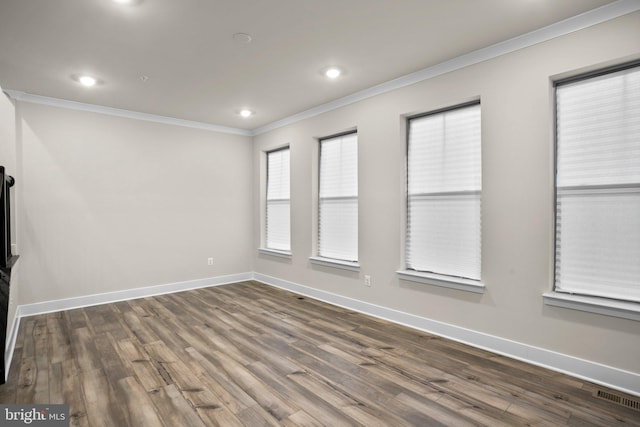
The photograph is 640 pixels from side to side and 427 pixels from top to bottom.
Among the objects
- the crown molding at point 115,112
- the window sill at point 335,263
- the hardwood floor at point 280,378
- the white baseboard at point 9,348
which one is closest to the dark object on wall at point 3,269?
the white baseboard at point 9,348

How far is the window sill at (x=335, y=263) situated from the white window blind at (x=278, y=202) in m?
0.85

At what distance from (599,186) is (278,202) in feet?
14.0

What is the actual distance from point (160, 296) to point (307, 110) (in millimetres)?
3472

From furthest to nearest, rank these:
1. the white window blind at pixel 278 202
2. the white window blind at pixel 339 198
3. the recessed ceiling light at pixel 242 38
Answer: the white window blind at pixel 278 202 < the white window blind at pixel 339 198 < the recessed ceiling light at pixel 242 38

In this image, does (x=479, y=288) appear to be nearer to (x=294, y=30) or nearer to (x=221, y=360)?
(x=221, y=360)

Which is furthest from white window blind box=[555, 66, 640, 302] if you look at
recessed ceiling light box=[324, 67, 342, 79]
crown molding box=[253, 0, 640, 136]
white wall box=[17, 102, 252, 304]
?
white wall box=[17, 102, 252, 304]

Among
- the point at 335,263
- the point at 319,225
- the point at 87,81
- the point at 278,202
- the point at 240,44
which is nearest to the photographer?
the point at 240,44

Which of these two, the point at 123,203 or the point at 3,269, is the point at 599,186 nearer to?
the point at 3,269

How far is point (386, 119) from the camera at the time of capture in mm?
3844

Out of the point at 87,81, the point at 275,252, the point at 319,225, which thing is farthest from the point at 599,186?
the point at 87,81

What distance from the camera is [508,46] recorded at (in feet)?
9.40

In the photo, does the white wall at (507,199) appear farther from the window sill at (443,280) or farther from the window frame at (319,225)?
the window frame at (319,225)

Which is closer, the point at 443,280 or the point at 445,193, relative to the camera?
the point at 443,280

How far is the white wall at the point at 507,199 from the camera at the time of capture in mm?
2453
